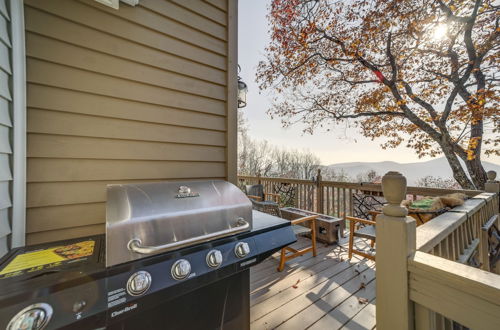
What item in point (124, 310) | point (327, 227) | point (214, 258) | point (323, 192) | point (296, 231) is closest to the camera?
point (124, 310)

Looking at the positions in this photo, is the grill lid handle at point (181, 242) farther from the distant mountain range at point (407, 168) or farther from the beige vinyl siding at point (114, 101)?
the distant mountain range at point (407, 168)

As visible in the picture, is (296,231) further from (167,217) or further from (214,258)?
(167,217)

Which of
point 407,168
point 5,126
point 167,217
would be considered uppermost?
point 5,126

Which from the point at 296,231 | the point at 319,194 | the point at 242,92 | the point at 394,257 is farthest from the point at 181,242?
the point at 319,194

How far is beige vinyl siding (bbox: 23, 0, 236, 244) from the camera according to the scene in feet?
3.47

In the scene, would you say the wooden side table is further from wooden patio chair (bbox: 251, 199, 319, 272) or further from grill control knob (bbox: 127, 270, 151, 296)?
grill control knob (bbox: 127, 270, 151, 296)

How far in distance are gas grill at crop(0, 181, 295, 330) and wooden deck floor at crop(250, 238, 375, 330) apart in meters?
0.80

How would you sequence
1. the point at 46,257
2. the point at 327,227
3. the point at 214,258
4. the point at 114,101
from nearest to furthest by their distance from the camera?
the point at 46,257
the point at 214,258
the point at 114,101
the point at 327,227

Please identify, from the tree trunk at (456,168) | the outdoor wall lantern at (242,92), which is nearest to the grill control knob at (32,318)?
the outdoor wall lantern at (242,92)

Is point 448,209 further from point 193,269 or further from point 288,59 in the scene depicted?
point 288,59

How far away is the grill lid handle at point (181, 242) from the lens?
754mm

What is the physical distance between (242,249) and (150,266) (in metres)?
0.41

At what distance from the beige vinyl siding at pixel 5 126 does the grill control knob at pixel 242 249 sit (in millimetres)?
1022

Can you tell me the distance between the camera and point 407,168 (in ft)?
28.1
